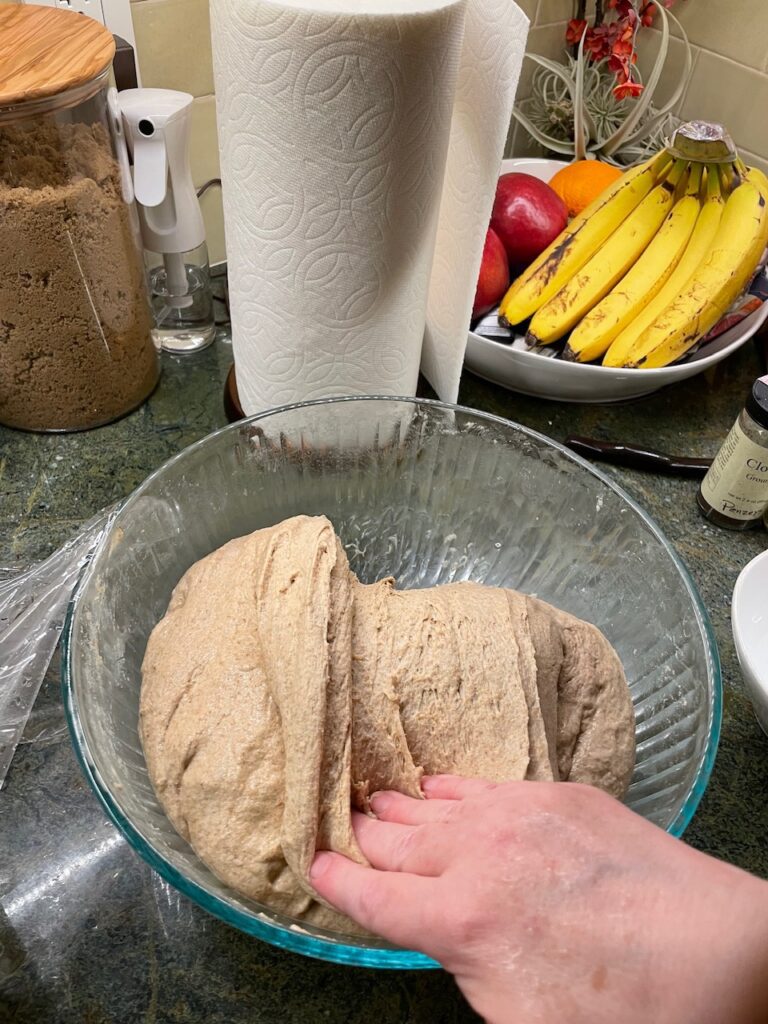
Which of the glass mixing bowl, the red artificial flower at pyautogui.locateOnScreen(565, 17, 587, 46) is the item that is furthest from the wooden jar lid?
the red artificial flower at pyautogui.locateOnScreen(565, 17, 587, 46)

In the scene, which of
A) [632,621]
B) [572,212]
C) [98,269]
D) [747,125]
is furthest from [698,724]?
[747,125]

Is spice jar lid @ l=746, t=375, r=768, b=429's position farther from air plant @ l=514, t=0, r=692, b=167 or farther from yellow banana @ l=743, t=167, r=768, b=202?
air plant @ l=514, t=0, r=692, b=167

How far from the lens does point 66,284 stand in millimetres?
579

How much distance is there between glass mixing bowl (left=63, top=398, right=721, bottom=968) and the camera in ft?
1.40

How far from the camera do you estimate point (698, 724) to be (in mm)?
454

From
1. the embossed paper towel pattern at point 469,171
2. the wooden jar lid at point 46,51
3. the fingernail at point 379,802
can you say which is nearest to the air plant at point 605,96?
the embossed paper towel pattern at point 469,171

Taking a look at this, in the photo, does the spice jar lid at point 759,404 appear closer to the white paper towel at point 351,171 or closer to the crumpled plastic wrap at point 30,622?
the white paper towel at point 351,171

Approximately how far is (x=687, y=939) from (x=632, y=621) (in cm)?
32

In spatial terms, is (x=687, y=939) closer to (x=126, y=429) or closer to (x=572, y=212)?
(x=126, y=429)

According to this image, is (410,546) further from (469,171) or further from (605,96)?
(605,96)

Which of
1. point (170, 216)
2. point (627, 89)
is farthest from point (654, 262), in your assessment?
point (170, 216)

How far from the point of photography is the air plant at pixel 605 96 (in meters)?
1.00

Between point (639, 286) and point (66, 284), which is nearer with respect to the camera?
point (66, 284)

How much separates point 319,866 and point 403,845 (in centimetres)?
5
